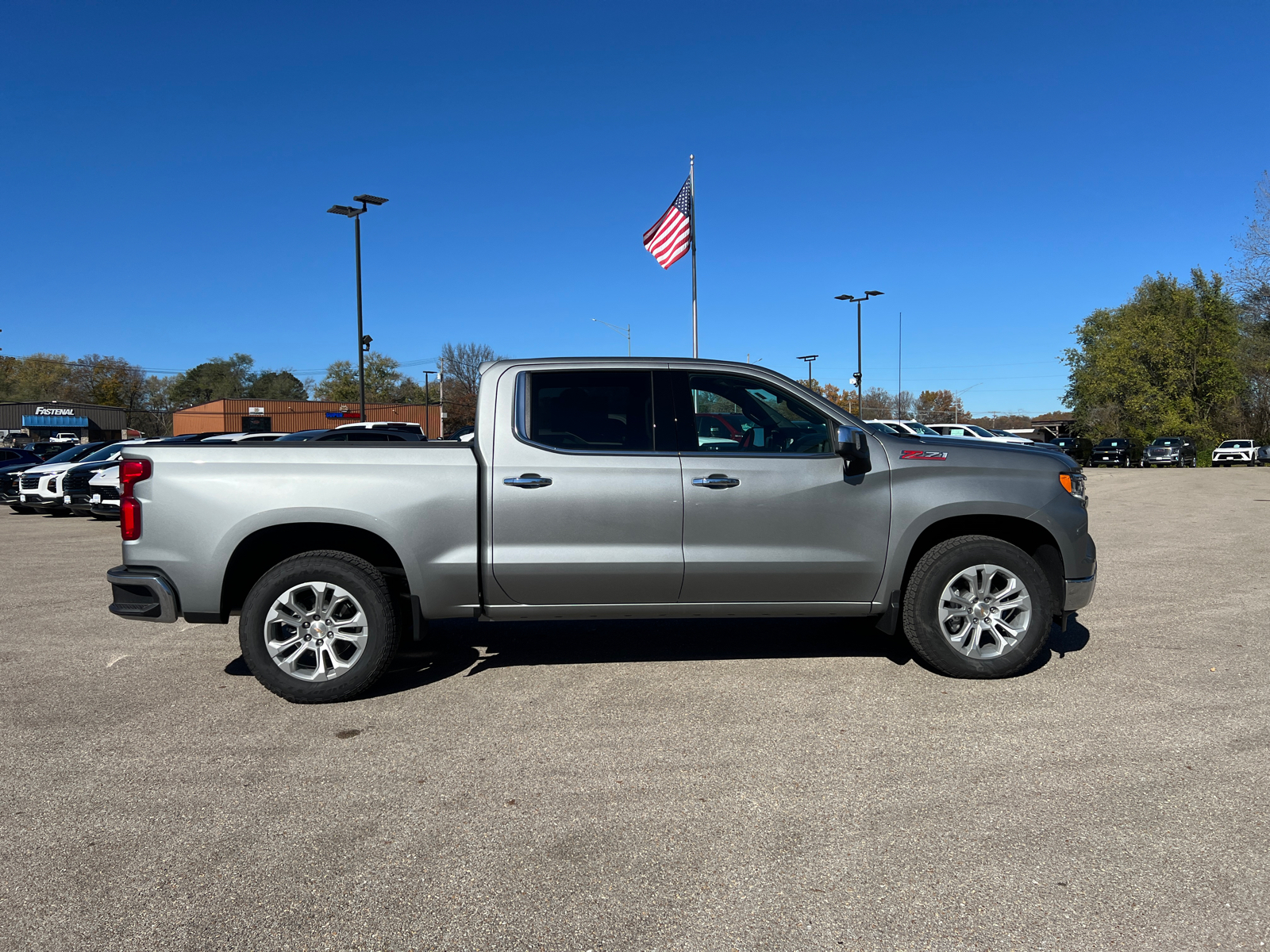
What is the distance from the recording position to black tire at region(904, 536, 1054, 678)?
520 centimetres

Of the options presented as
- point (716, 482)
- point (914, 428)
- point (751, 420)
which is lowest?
point (716, 482)

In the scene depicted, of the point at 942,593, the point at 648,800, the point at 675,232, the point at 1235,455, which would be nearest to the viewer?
the point at 648,800

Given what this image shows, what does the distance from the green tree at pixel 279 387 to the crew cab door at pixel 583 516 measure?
127646mm

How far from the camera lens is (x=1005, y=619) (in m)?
5.28

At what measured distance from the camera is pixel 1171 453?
47719 mm

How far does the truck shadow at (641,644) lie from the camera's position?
583cm

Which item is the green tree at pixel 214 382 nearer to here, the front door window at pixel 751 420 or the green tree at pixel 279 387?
the green tree at pixel 279 387

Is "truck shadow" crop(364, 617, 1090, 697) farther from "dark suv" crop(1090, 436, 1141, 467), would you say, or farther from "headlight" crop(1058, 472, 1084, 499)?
"dark suv" crop(1090, 436, 1141, 467)

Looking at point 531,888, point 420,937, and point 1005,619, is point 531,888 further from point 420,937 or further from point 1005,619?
point 1005,619

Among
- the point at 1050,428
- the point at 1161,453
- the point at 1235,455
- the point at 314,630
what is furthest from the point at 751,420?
the point at 1050,428

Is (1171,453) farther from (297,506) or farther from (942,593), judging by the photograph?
(297,506)

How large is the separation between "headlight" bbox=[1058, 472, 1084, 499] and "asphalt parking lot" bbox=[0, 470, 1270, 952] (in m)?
1.14

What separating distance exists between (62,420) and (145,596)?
285 ft

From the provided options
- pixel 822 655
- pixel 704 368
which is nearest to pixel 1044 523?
pixel 822 655
